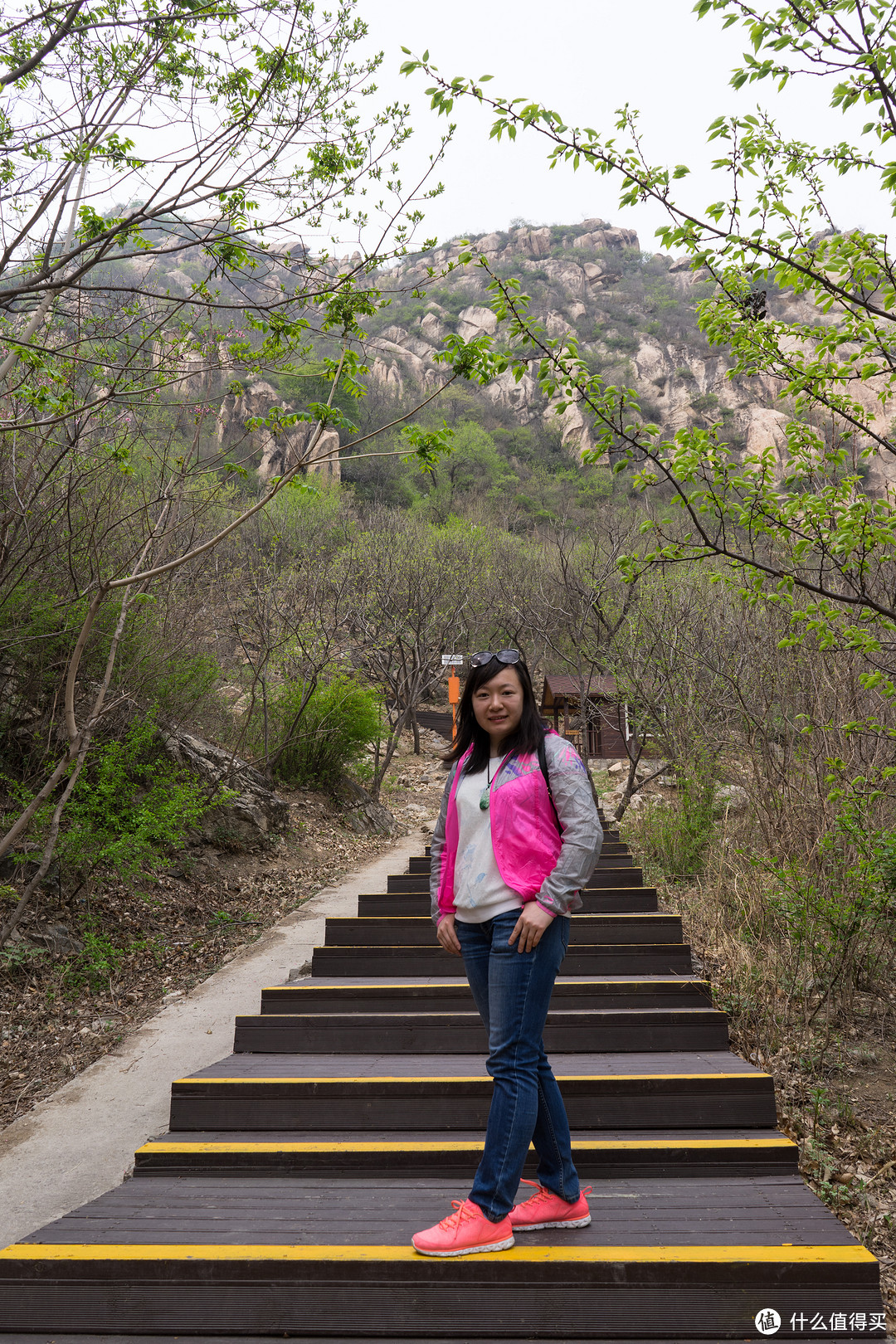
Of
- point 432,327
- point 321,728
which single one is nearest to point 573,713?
point 321,728

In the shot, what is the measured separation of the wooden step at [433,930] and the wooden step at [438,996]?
0.58 m

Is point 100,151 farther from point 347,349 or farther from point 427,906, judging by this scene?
point 427,906

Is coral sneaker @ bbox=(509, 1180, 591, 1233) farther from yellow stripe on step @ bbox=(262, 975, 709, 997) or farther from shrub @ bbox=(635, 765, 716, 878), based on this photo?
shrub @ bbox=(635, 765, 716, 878)

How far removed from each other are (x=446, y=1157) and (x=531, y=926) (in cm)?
127

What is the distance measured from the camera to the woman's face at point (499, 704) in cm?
241

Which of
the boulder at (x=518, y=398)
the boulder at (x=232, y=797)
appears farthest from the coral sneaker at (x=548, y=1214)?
the boulder at (x=518, y=398)

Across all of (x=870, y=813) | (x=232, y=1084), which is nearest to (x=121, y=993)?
(x=232, y=1084)

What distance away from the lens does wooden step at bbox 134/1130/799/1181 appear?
282cm

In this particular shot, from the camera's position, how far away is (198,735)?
10.2 m

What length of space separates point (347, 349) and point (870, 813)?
4.38m

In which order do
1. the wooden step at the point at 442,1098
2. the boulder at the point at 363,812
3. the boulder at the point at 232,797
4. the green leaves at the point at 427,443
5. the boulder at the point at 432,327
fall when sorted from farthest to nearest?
the boulder at the point at 432,327, the boulder at the point at 363,812, the boulder at the point at 232,797, the green leaves at the point at 427,443, the wooden step at the point at 442,1098

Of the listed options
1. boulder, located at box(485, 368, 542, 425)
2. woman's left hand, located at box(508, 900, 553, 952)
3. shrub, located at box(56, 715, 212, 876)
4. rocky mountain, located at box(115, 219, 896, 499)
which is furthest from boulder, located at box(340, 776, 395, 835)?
boulder, located at box(485, 368, 542, 425)

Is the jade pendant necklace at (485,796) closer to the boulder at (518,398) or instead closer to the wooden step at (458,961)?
the wooden step at (458,961)

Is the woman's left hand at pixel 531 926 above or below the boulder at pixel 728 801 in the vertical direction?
below
